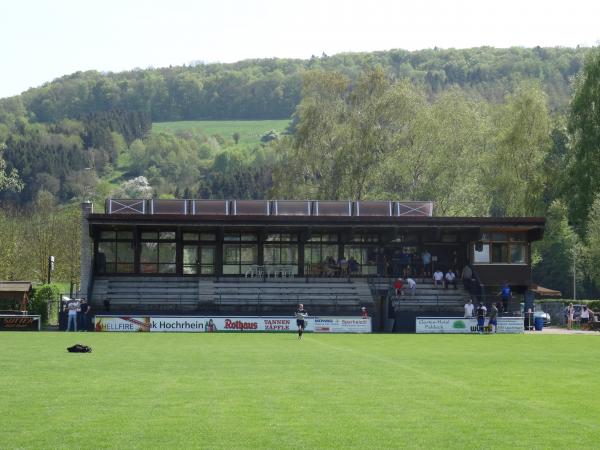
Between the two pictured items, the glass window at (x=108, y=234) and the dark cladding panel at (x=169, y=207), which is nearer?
the dark cladding panel at (x=169, y=207)

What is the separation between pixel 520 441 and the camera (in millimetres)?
14914

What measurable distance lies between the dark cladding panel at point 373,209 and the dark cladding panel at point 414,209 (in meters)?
0.52

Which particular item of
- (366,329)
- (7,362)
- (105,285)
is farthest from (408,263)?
(7,362)

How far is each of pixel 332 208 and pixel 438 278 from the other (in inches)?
306

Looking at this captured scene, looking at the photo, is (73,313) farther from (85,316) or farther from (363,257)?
(363,257)

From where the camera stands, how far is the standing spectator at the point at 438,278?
63253 millimetres

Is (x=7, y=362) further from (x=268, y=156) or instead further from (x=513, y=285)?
(x=268, y=156)

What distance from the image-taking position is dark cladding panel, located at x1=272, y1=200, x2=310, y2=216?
63.5 m

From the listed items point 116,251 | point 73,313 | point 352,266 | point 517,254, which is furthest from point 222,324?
point 517,254

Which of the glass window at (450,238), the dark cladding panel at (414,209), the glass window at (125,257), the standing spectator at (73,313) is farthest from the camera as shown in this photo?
the glass window at (450,238)

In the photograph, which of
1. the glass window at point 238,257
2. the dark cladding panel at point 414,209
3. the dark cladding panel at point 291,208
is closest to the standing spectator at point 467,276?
the dark cladding panel at point 414,209

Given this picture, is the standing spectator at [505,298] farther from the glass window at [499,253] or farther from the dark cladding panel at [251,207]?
the dark cladding panel at [251,207]

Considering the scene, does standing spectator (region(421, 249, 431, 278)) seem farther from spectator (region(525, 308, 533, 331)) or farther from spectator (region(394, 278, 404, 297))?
spectator (region(525, 308, 533, 331))

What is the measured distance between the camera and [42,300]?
5631cm
